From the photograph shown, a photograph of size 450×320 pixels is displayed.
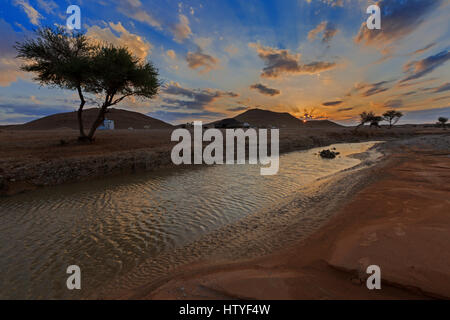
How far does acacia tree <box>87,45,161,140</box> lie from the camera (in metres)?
17.0

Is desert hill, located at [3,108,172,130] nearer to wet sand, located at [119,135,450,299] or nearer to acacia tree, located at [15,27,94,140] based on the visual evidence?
acacia tree, located at [15,27,94,140]

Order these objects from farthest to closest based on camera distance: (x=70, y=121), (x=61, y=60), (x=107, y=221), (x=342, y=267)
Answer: (x=70, y=121)
(x=61, y=60)
(x=107, y=221)
(x=342, y=267)

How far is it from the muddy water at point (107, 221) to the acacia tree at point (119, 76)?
1084cm

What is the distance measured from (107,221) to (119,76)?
15.9 metres

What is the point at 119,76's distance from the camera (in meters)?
17.4

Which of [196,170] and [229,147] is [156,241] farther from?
[229,147]

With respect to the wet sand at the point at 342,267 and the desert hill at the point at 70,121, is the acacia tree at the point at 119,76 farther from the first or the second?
the desert hill at the point at 70,121

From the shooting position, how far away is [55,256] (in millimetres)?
4457

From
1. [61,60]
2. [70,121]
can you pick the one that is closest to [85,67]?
[61,60]

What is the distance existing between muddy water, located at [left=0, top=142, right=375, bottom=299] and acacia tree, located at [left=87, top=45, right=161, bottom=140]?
35.6ft

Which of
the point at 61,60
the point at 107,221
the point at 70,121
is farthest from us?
the point at 70,121

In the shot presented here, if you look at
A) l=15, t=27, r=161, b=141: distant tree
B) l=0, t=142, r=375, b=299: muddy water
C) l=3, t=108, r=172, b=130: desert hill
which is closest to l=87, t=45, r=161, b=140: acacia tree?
l=15, t=27, r=161, b=141: distant tree

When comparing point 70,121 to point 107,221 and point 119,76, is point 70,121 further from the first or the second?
point 107,221

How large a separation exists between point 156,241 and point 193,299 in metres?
2.59
